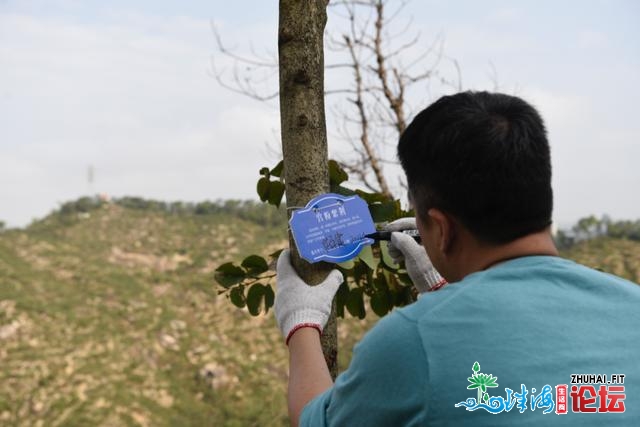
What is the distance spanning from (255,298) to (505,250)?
1073mm

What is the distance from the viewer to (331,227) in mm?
1584

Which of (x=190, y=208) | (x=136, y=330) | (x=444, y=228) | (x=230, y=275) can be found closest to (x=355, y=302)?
(x=230, y=275)

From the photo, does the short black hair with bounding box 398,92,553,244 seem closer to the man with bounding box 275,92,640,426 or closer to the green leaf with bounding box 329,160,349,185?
the man with bounding box 275,92,640,426

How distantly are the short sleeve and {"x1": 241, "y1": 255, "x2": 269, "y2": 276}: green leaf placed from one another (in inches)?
35.3

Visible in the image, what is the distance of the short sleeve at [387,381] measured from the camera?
91 cm

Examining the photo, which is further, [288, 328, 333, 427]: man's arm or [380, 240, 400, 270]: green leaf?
[380, 240, 400, 270]: green leaf

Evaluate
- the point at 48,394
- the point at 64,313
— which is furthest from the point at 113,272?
the point at 48,394

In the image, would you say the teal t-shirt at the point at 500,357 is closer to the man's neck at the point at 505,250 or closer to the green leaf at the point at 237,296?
the man's neck at the point at 505,250

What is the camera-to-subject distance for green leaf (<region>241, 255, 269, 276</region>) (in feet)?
6.12

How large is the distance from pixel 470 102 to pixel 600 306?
0.36 m

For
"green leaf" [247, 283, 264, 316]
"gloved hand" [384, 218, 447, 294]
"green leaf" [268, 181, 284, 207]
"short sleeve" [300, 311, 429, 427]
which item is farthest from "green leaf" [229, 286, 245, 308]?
"short sleeve" [300, 311, 429, 427]

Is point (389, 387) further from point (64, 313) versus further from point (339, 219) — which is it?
point (64, 313)
